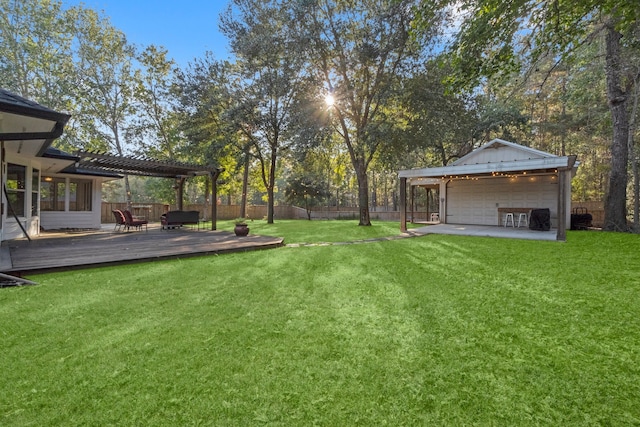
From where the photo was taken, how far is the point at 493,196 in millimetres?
13742

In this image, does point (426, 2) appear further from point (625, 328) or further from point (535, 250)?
point (535, 250)

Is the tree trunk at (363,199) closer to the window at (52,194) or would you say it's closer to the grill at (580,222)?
the grill at (580,222)

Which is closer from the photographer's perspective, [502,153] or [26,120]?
[26,120]

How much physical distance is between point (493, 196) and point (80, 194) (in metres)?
18.6

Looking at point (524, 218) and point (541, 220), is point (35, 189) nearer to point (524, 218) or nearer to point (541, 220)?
point (541, 220)

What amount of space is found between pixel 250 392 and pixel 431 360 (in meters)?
1.37

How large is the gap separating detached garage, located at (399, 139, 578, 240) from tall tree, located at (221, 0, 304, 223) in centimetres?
800

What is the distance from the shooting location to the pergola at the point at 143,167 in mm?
9195

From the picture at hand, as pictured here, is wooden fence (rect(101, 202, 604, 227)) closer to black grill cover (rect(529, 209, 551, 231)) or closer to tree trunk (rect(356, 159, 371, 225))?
tree trunk (rect(356, 159, 371, 225))

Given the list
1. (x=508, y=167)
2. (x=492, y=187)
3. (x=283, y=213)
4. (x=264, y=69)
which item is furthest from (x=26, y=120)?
(x=283, y=213)

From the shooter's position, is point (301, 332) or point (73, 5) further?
point (73, 5)

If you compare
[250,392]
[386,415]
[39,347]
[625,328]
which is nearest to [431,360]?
[386,415]

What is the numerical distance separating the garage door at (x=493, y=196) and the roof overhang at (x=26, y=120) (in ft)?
50.0

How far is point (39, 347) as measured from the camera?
94.3 inches
